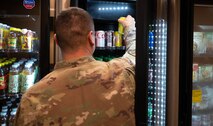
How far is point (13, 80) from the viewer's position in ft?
8.38

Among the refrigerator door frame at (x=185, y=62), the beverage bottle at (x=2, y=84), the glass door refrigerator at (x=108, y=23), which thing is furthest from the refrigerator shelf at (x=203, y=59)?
the beverage bottle at (x=2, y=84)

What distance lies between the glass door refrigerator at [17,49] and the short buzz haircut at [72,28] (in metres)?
0.91

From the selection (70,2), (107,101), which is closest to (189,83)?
(107,101)

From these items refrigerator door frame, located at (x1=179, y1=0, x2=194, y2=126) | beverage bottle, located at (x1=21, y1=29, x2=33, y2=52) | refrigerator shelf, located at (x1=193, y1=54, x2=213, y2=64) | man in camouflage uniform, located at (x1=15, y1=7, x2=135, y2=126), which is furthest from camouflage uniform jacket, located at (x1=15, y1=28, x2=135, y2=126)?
beverage bottle, located at (x1=21, y1=29, x2=33, y2=52)

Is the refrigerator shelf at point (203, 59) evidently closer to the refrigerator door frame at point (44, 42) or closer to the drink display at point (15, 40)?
the refrigerator door frame at point (44, 42)

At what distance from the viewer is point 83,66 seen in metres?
1.46

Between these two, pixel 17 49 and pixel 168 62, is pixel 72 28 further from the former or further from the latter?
pixel 17 49

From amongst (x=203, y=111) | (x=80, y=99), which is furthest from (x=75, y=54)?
(x=203, y=111)

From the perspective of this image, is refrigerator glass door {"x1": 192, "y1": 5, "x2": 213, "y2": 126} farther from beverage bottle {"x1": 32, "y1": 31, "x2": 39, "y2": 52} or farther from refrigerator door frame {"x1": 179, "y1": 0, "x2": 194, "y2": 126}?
beverage bottle {"x1": 32, "y1": 31, "x2": 39, "y2": 52}

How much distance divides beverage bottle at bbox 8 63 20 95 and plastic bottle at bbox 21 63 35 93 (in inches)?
1.8

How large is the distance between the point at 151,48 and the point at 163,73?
147mm

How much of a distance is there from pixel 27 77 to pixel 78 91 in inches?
52.6

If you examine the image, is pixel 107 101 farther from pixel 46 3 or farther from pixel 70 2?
pixel 70 2

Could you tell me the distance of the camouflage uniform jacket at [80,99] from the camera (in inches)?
54.0
